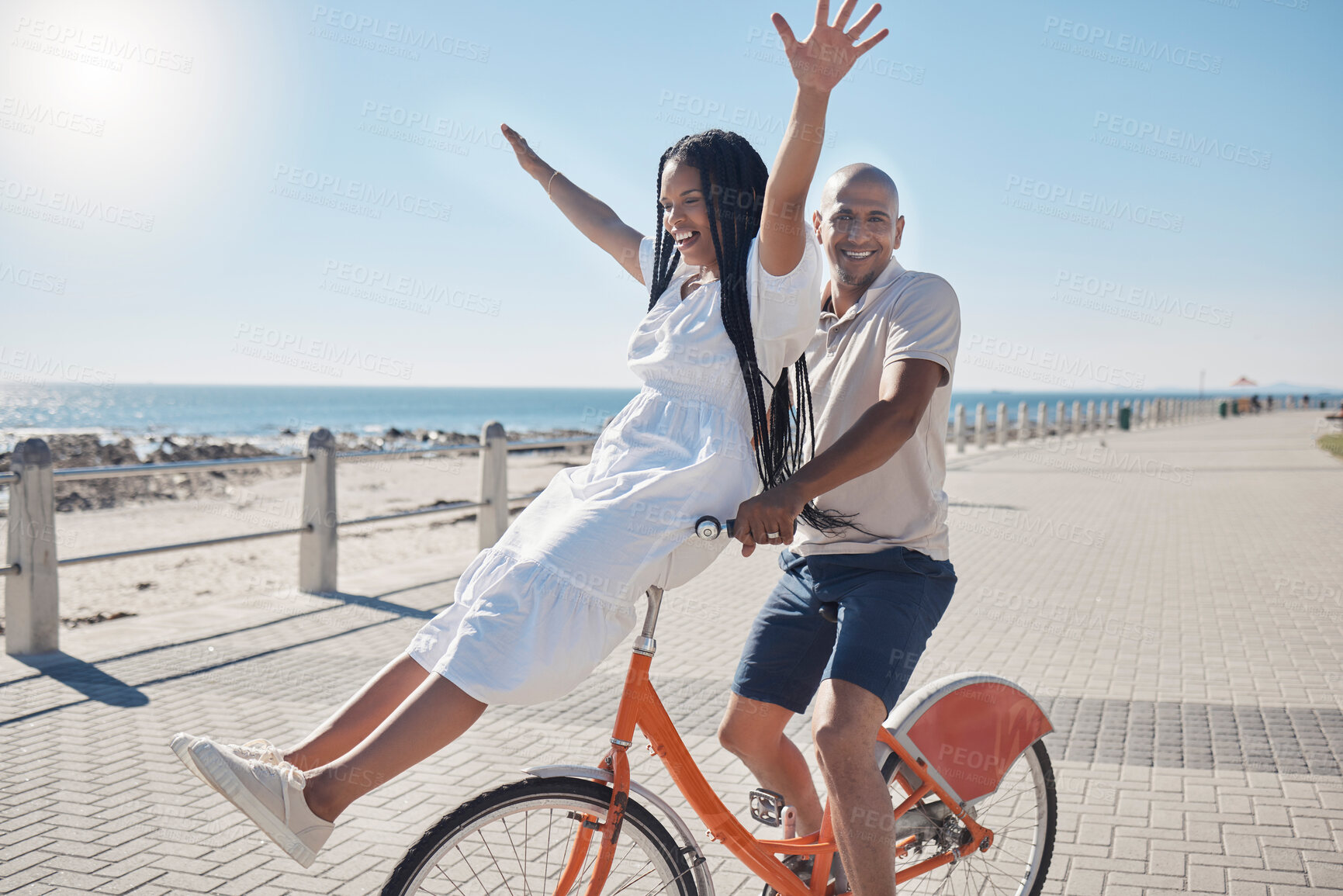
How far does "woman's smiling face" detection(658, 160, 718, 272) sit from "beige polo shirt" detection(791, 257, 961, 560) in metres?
0.52

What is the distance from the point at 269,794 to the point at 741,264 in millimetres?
1355

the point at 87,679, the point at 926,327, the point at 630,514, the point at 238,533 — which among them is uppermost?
the point at 926,327

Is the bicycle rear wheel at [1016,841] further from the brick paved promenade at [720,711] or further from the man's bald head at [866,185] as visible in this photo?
the man's bald head at [866,185]

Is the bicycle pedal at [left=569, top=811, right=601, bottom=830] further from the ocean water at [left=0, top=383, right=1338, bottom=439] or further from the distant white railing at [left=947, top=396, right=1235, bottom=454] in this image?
the ocean water at [left=0, top=383, right=1338, bottom=439]

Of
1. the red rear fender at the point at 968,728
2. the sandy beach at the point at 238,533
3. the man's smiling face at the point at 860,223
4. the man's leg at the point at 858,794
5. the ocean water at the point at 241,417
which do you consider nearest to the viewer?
the man's leg at the point at 858,794

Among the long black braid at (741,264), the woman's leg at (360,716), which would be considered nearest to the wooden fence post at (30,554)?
the woman's leg at (360,716)

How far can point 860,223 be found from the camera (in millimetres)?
2598

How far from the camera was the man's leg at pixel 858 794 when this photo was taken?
2293mm

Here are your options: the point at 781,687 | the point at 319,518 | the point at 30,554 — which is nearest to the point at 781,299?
the point at 781,687

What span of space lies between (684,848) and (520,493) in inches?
896

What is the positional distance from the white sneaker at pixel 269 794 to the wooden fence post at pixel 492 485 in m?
8.60

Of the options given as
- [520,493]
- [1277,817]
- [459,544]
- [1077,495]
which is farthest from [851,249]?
[520,493]

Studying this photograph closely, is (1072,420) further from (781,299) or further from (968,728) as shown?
(781,299)

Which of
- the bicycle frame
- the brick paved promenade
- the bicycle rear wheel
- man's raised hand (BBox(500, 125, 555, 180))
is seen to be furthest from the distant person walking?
the brick paved promenade
